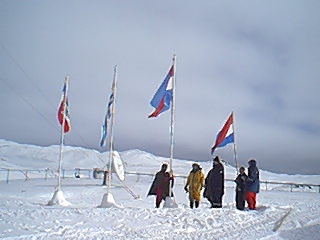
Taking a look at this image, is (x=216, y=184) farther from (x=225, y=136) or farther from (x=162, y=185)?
(x=225, y=136)

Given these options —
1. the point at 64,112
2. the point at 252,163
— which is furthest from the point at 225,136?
the point at 64,112

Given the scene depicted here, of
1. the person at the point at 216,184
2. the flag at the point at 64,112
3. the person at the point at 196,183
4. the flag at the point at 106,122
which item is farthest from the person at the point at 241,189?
the flag at the point at 64,112

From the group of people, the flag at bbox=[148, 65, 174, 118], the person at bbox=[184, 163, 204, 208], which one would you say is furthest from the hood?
the flag at bbox=[148, 65, 174, 118]

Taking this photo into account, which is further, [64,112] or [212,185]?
[64,112]

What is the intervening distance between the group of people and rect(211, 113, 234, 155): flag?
10.3 ft

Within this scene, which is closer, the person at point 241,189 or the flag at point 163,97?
the person at point 241,189

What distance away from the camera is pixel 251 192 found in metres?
13.9

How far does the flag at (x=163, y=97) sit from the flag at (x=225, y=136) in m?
3.25

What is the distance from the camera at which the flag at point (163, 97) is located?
49.9ft

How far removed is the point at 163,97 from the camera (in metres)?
15.3

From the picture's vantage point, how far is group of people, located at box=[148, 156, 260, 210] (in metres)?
13.3

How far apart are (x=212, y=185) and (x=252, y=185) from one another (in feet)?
4.86

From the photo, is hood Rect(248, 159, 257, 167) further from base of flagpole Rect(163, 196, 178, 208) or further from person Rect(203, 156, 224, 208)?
base of flagpole Rect(163, 196, 178, 208)

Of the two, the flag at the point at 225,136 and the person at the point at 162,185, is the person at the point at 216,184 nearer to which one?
the person at the point at 162,185
